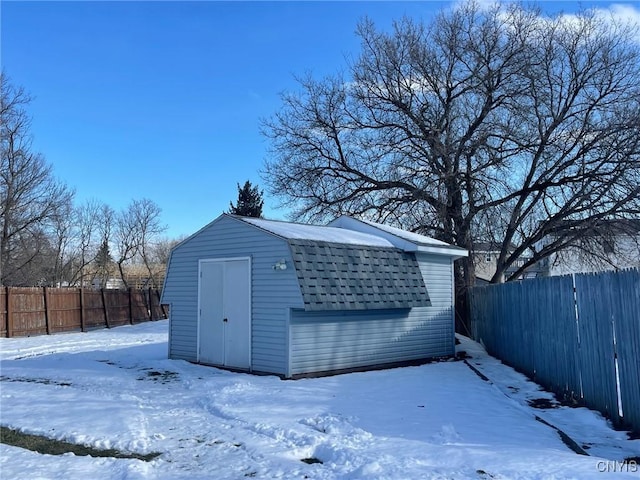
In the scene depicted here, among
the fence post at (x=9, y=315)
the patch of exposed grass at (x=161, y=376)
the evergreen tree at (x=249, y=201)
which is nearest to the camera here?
the patch of exposed grass at (x=161, y=376)

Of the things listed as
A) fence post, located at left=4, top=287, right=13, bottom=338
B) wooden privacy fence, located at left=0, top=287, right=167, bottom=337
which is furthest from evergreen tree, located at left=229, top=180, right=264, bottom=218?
fence post, located at left=4, top=287, right=13, bottom=338

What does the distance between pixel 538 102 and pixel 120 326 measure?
19.2 meters

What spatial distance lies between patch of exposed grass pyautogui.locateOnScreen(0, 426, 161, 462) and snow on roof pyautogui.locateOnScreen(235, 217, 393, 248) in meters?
5.66

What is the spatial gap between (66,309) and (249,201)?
17201mm

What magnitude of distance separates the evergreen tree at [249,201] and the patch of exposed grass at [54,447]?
29.9 m

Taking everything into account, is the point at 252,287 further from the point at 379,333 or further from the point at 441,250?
the point at 441,250

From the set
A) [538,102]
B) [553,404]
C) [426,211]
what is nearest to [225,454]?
[553,404]

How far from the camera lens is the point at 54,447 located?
5523 mm

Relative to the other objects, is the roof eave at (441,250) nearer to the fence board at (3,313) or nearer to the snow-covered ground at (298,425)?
the snow-covered ground at (298,425)

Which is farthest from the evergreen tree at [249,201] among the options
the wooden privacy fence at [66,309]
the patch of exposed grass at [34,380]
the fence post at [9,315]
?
the patch of exposed grass at [34,380]

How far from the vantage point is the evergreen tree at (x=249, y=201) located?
3569 centimetres

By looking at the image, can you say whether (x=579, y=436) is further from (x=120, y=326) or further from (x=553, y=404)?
(x=120, y=326)

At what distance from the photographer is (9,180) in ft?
89.1

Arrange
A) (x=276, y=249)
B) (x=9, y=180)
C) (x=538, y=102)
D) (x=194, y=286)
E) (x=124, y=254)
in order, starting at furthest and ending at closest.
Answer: (x=124, y=254)
(x=9, y=180)
(x=538, y=102)
(x=194, y=286)
(x=276, y=249)
